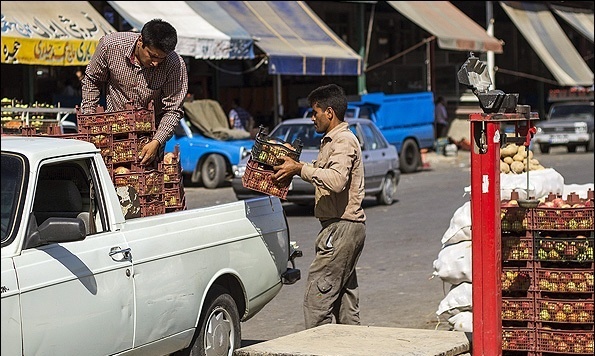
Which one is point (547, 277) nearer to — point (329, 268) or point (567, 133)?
point (329, 268)

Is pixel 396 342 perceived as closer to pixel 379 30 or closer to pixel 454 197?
pixel 454 197

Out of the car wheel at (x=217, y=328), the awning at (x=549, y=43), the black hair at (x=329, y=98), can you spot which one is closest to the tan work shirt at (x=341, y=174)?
the black hair at (x=329, y=98)

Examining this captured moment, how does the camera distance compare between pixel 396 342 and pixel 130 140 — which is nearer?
pixel 396 342

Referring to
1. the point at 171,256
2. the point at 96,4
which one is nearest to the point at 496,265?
the point at 171,256

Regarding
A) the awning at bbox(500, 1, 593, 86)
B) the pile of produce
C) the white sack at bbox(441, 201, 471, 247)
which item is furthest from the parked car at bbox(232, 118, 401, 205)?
the awning at bbox(500, 1, 593, 86)

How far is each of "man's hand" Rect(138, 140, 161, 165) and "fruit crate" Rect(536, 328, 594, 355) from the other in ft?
9.38

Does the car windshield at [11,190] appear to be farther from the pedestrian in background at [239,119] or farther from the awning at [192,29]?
the pedestrian in background at [239,119]

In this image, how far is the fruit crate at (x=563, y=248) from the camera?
22.5ft

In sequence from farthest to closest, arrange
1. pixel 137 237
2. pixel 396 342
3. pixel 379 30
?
pixel 379 30
pixel 137 237
pixel 396 342

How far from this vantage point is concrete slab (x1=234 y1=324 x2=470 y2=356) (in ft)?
16.9

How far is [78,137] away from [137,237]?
1.19m

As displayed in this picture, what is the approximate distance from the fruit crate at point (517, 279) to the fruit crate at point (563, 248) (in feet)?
0.42

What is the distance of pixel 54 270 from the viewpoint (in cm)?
509

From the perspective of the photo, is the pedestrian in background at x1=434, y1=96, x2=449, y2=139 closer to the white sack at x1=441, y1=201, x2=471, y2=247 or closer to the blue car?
the blue car
